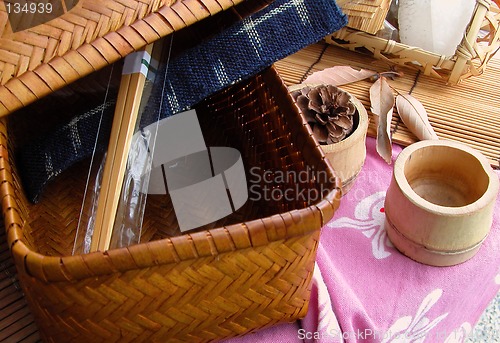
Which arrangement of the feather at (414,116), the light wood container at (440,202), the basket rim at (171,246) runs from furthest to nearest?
the feather at (414,116)
the light wood container at (440,202)
the basket rim at (171,246)

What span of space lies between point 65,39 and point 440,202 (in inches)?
17.5

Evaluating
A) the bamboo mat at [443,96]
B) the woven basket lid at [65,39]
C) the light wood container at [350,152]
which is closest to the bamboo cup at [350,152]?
the light wood container at [350,152]

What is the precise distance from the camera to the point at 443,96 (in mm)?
849

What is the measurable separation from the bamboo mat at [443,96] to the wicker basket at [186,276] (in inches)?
10.5

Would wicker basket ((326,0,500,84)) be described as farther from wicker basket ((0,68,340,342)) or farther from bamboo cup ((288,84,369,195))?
wicker basket ((0,68,340,342))

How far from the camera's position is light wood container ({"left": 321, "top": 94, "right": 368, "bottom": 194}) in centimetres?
63

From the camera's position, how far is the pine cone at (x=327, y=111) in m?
0.65

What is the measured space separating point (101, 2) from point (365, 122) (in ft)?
1.05

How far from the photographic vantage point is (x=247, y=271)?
477mm

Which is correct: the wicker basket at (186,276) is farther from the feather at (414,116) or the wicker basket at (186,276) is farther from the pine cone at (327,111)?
the feather at (414,116)

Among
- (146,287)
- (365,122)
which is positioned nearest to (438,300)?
(365,122)

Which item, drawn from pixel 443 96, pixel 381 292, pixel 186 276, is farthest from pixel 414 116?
pixel 186 276

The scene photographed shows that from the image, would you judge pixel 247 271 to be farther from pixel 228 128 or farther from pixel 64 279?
pixel 228 128

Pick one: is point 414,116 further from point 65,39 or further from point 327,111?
point 65,39
